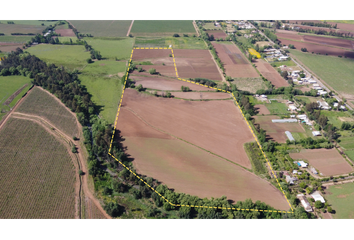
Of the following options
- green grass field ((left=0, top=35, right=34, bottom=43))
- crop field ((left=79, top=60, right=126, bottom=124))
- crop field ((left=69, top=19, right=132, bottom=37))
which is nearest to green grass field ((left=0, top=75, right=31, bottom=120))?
crop field ((left=79, top=60, right=126, bottom=124))

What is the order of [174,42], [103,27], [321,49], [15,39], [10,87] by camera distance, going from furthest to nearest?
[103,27], [15,39], [174,42], [321,49], [10,87]

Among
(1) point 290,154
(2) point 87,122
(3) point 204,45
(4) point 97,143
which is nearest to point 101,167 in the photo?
(4) point 97,143

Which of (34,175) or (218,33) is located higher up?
(218,33)

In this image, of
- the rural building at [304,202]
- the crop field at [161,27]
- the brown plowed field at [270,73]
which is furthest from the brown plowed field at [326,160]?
the crop field at [161,27]

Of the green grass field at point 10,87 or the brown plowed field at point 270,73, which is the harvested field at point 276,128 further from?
the green grass field at point 10,87

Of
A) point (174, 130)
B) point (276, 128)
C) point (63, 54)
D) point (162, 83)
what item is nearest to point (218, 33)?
point (162, 83)

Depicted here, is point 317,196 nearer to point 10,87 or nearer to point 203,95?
point 203,95

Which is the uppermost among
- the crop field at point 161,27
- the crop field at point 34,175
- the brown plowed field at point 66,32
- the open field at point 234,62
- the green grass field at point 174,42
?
the crop field at point 161,27

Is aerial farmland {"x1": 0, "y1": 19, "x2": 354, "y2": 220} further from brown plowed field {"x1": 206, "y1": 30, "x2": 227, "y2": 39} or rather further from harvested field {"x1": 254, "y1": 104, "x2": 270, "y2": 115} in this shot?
brown plowed field {"x1": 206, "y1": 30, "x2": 227, "y2": 39}
